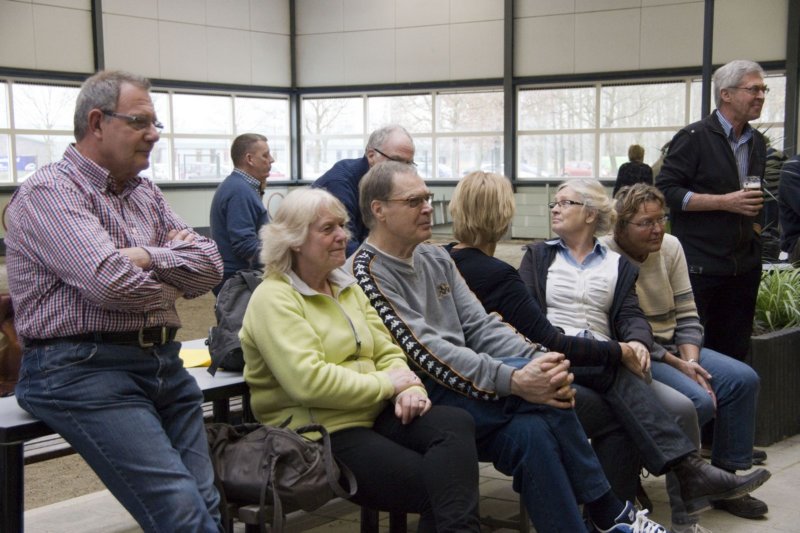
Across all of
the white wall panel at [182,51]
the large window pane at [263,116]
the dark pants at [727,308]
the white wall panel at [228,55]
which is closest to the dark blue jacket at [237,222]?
the dark pants at [727,308]

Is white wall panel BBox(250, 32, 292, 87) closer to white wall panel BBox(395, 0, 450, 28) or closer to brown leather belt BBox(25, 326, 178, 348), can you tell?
white wall panel BBox(395, 0, 450, 28)

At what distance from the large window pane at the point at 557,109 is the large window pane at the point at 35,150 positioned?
8893mm

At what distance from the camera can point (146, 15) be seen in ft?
62.0

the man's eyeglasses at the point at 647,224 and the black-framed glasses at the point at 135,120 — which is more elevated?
the black-framed glasses at the point at 135,120

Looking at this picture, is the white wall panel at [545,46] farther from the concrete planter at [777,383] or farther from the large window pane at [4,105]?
the concrete planter at [777,383]

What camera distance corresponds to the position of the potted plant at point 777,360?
17.8 ft

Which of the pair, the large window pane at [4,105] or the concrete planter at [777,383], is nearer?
the concrete planter at [777,383]

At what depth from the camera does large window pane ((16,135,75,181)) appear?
58.0ft

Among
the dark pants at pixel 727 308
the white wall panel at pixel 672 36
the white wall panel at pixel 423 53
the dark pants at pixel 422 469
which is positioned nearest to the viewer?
the dark pants at pixel 422 469

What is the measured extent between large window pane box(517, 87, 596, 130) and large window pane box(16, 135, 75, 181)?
8893 millimetres

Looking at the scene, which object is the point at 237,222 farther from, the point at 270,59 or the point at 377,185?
the point at 270,59

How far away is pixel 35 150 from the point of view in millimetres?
17859

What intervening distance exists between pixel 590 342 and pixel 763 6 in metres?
15.2

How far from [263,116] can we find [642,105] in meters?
8.21
